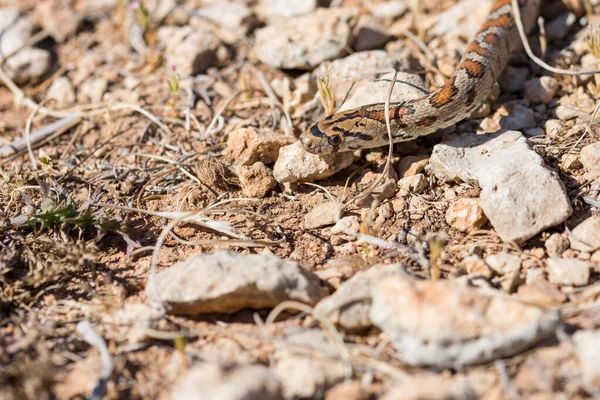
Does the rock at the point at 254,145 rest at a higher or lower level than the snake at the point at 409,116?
lower

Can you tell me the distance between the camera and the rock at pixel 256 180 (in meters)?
5.03

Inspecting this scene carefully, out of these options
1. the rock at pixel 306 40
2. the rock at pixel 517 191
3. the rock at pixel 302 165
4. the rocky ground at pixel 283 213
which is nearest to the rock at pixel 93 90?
the rocky ground at pixel 283 213

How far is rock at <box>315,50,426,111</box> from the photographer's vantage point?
545 cm

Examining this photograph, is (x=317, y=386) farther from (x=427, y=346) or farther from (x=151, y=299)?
(x=151, y=299)

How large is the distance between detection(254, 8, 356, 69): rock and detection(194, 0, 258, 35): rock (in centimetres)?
44

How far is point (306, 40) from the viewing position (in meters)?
6.36

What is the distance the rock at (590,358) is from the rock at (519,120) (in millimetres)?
2735

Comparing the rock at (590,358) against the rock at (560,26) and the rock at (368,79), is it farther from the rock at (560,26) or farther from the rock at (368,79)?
the rock at (560,26)

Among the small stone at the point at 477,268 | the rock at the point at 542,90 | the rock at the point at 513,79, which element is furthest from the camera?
the rock at the point at 513,79

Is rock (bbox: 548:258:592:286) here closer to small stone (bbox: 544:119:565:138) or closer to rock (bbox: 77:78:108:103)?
small stone (bbox: 544:119:565:138)

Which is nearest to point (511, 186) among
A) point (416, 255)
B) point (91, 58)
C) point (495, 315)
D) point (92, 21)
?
point (416, 255)

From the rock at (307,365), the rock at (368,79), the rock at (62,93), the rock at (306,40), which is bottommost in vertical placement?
the rock at (307,365)

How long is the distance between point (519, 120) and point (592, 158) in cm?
97

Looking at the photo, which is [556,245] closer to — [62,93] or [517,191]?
[517,191]
